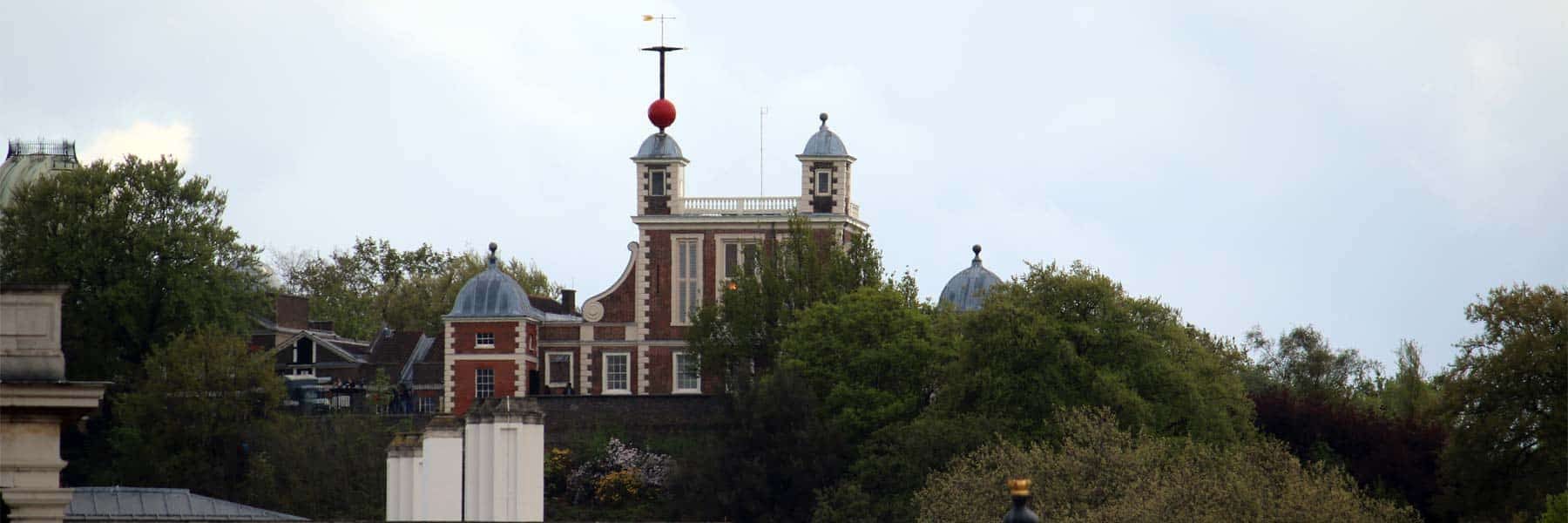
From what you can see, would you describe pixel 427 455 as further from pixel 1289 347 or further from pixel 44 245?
pixel 1289 347

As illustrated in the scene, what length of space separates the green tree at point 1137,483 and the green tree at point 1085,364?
1.65m

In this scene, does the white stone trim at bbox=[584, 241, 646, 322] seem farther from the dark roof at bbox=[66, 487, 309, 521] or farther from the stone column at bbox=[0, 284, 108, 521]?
the stone column at bbox=[0, 284, 108, 521]

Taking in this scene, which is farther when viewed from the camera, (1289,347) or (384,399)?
(1289,347)

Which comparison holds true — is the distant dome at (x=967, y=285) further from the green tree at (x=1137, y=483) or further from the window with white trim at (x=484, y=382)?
the green tree at (x=1137, y=483)

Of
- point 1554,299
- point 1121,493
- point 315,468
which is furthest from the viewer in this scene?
point 315,468

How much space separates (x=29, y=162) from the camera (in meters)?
116

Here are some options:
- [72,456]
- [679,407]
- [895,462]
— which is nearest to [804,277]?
[679,407]

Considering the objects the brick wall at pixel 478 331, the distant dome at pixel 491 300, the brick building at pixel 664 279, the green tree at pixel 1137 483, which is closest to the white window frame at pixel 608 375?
the brick building at pixel 664 279

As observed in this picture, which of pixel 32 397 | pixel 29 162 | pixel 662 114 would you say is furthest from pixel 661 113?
pixel 32 397

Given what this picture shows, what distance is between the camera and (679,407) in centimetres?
9200

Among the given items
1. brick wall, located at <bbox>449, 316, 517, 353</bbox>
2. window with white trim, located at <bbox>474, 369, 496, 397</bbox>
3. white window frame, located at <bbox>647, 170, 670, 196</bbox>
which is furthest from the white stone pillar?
white window frame, located at <bbox>647, 170, 670, 196</bbox>

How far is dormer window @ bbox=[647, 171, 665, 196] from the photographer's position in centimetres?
9688

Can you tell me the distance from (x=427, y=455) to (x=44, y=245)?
69.0 meters

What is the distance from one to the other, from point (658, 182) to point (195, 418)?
61.9ft
